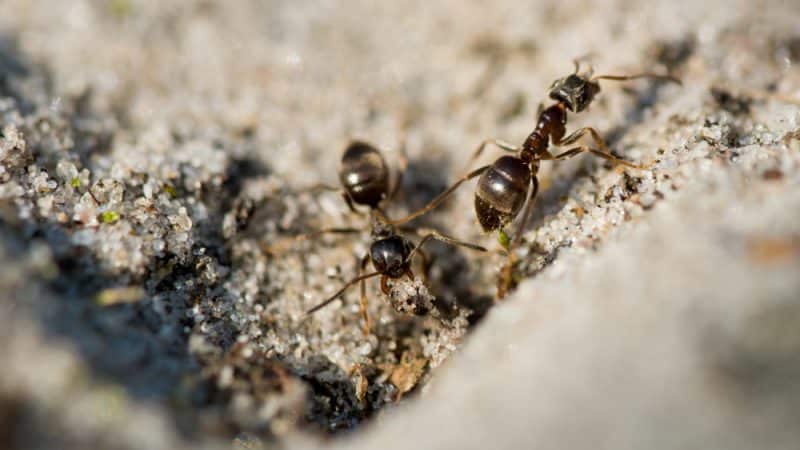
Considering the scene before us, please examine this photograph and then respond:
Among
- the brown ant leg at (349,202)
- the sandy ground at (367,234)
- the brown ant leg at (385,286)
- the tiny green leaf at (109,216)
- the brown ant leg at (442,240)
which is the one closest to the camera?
the sandy ground at (367,234)

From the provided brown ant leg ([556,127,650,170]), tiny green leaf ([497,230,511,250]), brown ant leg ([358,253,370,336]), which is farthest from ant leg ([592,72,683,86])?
brown ant leg ([358,253,370,336])

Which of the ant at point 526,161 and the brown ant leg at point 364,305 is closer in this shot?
the brown ant leg at point 364,305

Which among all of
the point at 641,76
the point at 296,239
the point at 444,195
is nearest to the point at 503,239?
the point at 444,195

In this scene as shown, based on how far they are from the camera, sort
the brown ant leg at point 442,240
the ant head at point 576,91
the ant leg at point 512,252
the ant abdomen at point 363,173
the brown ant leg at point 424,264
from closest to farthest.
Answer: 1. the ant leg at point 512,252
2. the brown ant leg at point 442,240
3. the brown ant leg at point 424,264
4. the ant head at point 576,91
5. the ant abdomen at point 363,173

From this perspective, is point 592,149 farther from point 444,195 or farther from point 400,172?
point 400,172

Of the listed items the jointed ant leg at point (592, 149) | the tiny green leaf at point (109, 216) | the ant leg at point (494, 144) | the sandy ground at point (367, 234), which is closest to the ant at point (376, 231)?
the sandy ground at point (367, 234)

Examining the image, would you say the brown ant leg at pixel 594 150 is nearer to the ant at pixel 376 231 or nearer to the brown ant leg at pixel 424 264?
the ant at pixel 376 231

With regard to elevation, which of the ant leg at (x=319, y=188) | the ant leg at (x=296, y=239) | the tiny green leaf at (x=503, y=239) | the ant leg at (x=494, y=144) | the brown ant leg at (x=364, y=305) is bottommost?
the brown ant leg at (x=364, y=305)
